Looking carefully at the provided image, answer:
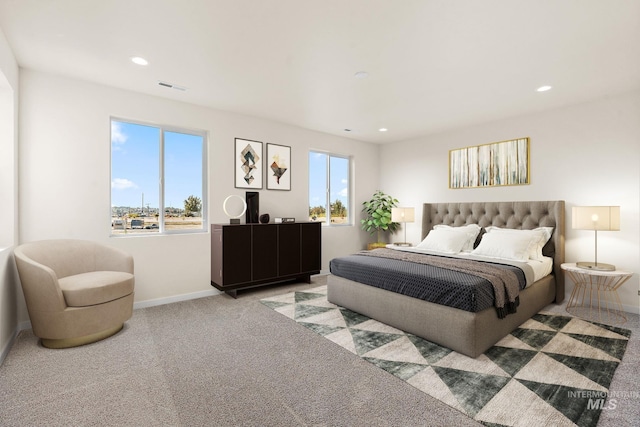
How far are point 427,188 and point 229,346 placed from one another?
4.26 metres

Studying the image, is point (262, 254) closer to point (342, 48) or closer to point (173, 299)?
point (173, 299)

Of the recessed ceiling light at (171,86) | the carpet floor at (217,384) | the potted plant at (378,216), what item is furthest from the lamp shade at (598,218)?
the recessed ceiling light at (171,86)

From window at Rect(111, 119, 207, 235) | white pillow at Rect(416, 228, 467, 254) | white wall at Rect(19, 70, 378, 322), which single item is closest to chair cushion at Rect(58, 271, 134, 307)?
white wall at Rect(19, 70, 378, 322)

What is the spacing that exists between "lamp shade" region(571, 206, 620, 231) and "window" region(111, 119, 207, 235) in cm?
460

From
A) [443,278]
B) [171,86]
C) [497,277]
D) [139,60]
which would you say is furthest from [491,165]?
[139,60]

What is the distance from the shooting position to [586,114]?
3.79 m

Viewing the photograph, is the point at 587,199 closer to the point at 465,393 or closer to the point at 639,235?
the point at 639,235

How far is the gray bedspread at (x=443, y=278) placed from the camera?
8.14ft

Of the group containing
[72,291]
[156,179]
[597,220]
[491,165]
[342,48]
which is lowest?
[72,291]

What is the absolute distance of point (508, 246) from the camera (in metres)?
3.67

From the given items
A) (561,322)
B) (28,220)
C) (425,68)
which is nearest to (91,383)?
(28,220)

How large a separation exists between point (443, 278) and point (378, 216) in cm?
312

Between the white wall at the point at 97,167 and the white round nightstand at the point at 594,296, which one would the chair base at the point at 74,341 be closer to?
the white wall at the point at 97,167

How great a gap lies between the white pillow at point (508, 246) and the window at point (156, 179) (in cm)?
374
